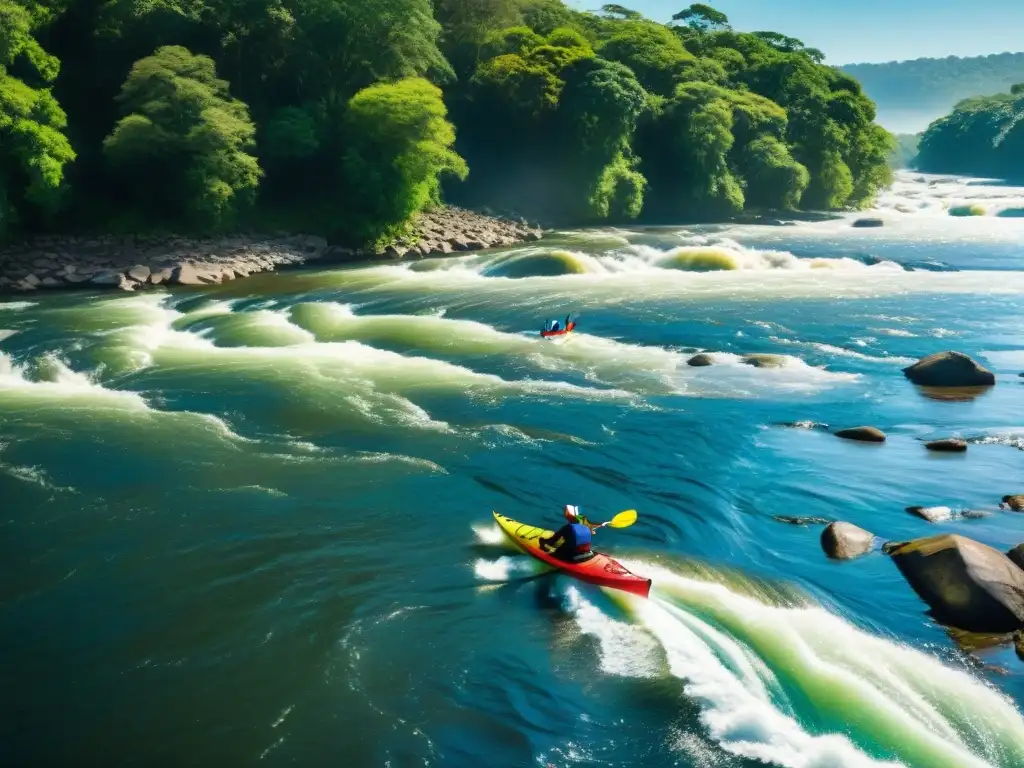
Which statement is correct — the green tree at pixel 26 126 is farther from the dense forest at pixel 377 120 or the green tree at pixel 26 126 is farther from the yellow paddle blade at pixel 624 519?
the yellow paddle blade at pixel 624 519

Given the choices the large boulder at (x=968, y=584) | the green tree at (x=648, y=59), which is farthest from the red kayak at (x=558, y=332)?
the green tree at (x=648, y=59)

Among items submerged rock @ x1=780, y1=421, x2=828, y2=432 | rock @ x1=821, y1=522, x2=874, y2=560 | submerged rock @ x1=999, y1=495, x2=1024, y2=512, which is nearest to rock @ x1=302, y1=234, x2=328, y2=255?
submerged rock @ x1=780, y1=421, x2=828, y2=432

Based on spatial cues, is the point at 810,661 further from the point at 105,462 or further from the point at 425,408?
the point at 105,462

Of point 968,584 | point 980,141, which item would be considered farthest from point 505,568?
point 980,141

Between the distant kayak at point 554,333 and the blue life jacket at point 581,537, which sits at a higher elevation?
the blue life jacket at point 581,537

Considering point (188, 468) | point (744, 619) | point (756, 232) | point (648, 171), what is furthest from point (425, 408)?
point (648, 171)

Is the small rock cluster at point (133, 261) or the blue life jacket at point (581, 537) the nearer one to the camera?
the blue life jacket at point (581, 537)
